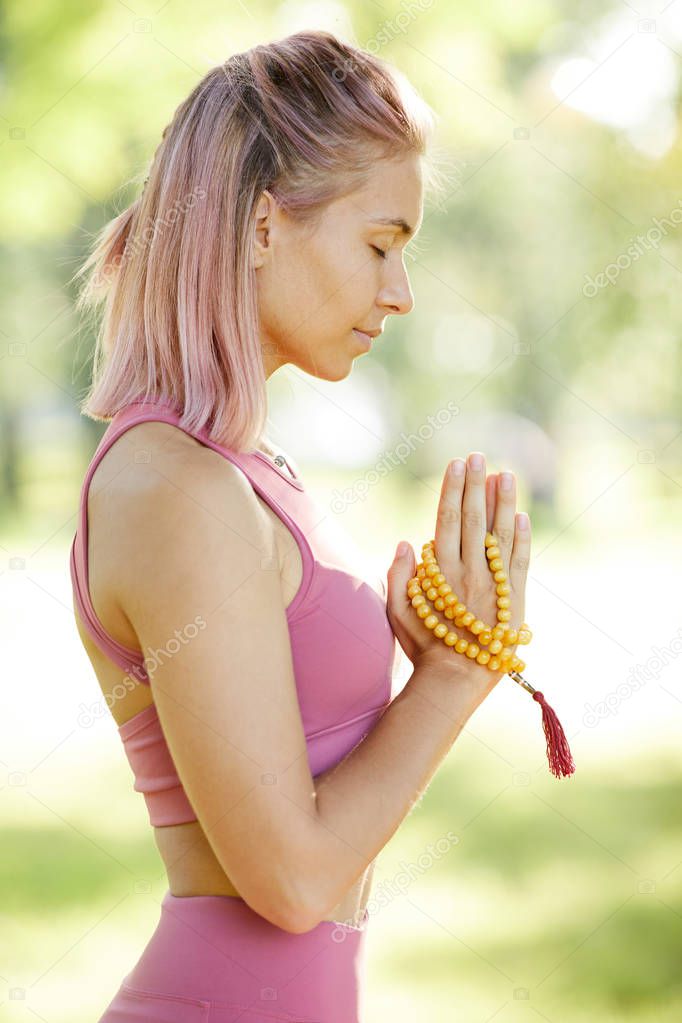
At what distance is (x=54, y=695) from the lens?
25.7 feet

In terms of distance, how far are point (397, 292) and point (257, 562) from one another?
0.49m

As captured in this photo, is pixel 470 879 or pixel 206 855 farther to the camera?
pixel 470 879

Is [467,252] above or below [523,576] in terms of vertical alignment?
below

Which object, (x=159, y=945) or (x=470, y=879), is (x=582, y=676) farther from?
(x=159, y=945)

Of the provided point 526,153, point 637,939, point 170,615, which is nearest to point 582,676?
point 637,939

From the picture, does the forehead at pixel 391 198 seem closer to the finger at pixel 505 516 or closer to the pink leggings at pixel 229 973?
the finger at pixel 505 516

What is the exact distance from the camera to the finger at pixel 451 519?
153 cm

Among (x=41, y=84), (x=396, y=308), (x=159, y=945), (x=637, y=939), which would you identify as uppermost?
(x=396, y=308)

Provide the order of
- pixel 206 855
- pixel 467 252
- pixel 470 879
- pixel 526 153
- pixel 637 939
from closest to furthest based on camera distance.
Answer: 1. pixel 206 855
2. pixel 637 939
3. pixel 470 879
4. pixel 526 153
5. pixel 467 252

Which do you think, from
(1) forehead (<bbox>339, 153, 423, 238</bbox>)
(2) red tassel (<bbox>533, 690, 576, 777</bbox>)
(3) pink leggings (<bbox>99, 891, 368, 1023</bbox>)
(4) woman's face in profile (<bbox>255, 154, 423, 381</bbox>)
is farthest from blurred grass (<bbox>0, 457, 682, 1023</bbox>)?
(1) forehead (<bbox>339, 153, 423, 238</bbox>)

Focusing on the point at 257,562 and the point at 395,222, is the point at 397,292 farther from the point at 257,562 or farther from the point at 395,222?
the point at 257,562

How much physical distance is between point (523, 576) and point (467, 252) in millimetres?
12534

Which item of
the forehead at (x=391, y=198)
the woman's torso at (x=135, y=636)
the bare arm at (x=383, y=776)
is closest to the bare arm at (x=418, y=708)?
the bare arm at (x=383, y=776)

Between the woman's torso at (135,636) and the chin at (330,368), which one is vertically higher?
the chin at (330,368)
